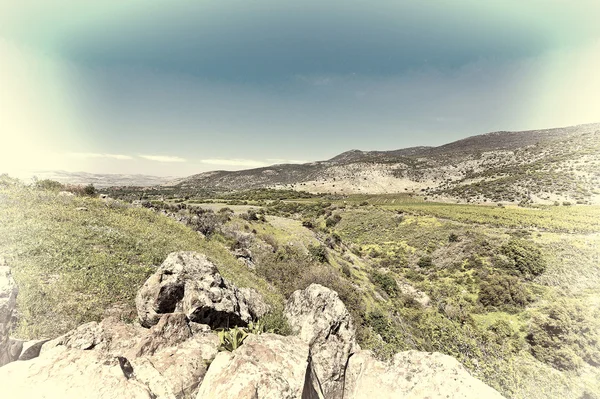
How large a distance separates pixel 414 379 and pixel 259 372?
4108 millimetres

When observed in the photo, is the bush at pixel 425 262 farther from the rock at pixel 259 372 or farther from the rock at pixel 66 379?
the rock at pixel 66 379

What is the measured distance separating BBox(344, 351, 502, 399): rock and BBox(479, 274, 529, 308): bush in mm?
20762

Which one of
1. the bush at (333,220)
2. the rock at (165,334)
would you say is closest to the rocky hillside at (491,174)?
the bush at (333,220)

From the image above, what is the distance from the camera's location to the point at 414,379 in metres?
5.80

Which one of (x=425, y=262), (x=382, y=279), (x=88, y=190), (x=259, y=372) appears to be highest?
(x=88, y=190)

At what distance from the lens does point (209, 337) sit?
20.2ft

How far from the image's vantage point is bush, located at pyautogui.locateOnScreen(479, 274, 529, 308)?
2028cm

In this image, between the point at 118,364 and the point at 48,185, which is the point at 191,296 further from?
the point at 48,185

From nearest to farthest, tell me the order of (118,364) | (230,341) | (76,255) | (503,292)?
1. (118,364)
2. (230,341)
3. (76,255)
4. (503,292)

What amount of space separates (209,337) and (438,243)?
3858cm

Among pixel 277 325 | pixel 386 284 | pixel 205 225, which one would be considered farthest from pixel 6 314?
pixel 386 284

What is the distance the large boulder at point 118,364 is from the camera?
11.5 feet

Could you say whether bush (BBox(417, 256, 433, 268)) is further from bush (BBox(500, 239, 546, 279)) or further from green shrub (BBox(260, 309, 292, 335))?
green shrub (BBox(260, 309, 292, 335))

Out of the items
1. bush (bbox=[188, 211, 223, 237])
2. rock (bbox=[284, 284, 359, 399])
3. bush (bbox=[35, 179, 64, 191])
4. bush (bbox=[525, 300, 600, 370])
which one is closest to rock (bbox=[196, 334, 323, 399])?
rock (bbox=[284, 284, 359, 399])
